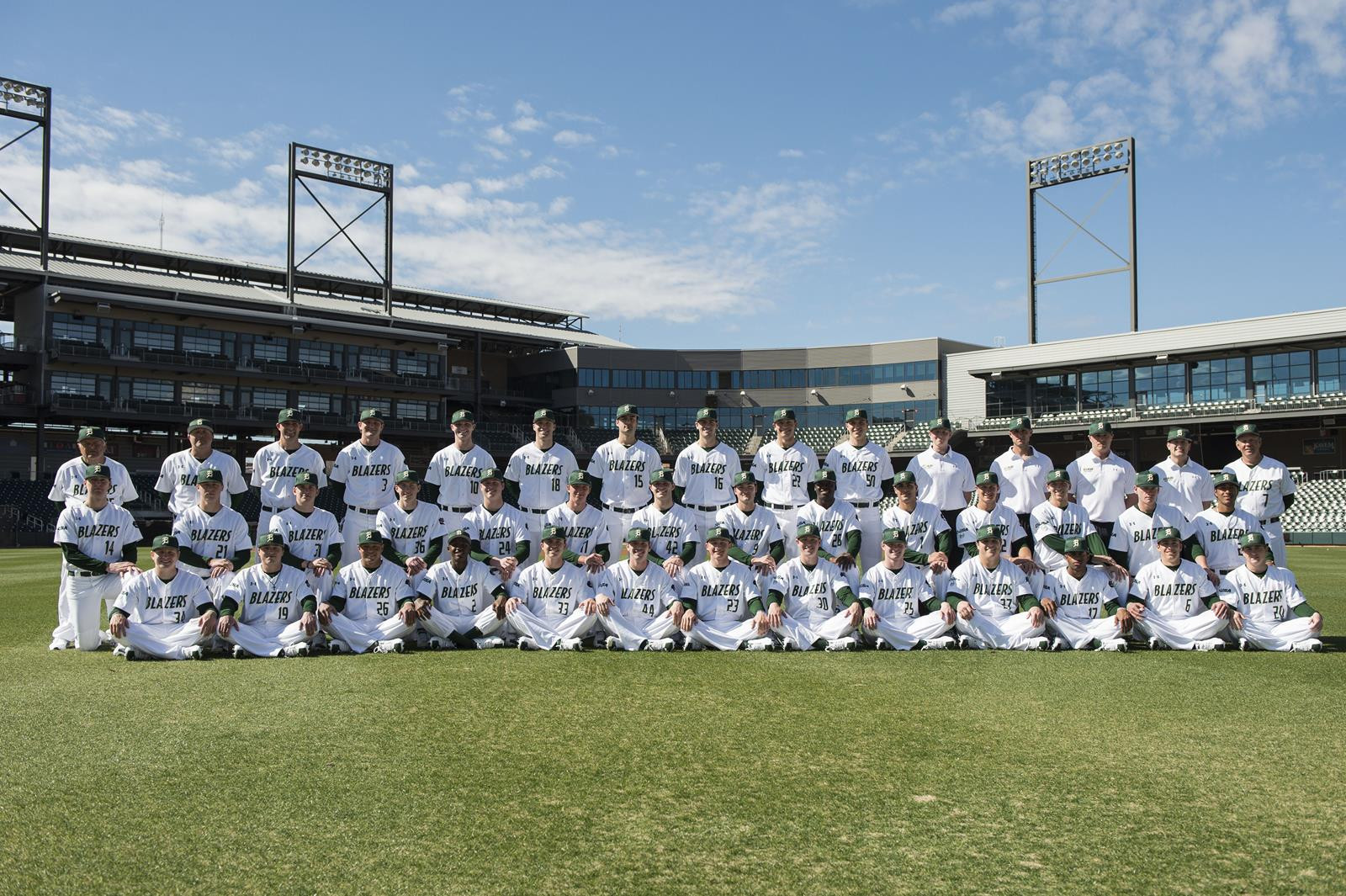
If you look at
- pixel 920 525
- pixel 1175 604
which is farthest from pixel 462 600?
pixel 1175 604

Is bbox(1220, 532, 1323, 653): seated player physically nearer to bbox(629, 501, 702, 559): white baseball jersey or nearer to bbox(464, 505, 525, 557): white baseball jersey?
bbox(629, 501, 702, 559): white baseball jersey

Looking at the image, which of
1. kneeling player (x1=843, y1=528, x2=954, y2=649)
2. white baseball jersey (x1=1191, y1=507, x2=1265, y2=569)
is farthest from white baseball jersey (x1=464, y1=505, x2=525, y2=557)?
white baseball jersey (x1=1191, y1=507, x2=1265, y2=569)

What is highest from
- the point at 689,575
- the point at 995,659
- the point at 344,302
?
the point at 344,302

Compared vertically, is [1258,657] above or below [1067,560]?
below

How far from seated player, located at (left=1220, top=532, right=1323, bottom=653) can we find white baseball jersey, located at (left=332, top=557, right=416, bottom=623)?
7.30 meters

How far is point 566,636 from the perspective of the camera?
27.6 feet

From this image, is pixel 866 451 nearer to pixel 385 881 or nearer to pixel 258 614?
pixel 258 614

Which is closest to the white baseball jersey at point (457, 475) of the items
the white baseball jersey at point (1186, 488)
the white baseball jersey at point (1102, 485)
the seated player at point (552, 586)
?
the seated player at point (552, 586)

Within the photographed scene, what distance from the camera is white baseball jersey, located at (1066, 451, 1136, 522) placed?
970 cm

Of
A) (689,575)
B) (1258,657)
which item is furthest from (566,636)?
(1258,657)

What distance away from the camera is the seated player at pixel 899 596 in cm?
848

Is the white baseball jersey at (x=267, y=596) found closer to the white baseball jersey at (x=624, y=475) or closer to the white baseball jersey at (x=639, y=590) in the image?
the white baseball jersey at (x=639, y=590)

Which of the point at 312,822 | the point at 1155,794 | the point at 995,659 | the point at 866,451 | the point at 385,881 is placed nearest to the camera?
the point at 385,881

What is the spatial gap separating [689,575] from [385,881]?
568cm
